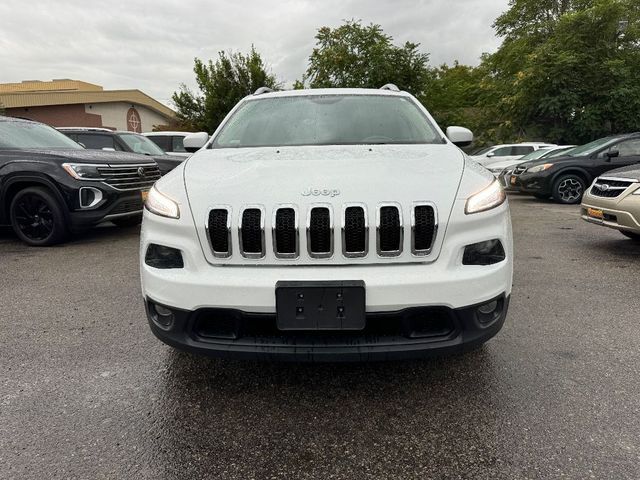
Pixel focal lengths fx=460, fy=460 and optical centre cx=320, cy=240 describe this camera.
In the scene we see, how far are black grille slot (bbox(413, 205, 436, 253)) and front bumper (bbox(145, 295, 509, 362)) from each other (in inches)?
10.9

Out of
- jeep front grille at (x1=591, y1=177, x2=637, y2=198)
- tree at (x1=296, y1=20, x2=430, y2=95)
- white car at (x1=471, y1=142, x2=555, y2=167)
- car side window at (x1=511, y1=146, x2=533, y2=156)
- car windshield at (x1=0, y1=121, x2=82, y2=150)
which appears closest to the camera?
jeep front grille at (x1=591, y1=177, x2=637, y2=198)

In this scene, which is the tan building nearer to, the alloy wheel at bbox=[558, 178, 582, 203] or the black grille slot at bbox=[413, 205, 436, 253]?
the alloy wheel at bbox=[558, 178, 582, 203]

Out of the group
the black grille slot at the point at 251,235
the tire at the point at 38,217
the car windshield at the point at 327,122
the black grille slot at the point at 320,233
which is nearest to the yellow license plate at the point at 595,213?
the car windshield at the point at 327,122

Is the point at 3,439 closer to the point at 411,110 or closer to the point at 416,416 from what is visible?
the point at 416,416

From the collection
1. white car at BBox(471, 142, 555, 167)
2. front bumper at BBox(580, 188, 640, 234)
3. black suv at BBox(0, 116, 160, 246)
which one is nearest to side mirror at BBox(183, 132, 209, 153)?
black suv at BBox(0, 116, 160, 246)

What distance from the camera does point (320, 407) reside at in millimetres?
2242

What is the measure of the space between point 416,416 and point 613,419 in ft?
2.91

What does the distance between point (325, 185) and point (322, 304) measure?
576 mm

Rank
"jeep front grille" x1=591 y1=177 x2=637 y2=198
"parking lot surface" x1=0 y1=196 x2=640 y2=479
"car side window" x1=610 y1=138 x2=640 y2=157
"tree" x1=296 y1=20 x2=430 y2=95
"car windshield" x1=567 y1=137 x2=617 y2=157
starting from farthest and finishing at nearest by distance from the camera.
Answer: "tree" x1=296 y1=20 x2=430 y2=95 < "car windshield" x1=567 y1=137 x2=617 y2=157 < "car side window" x1=610 y1=138 x2=640 y2=157 < "jeep front grille" x1=591 y1=177 x2=637 y2=198 < "parking lot surface" x1=0 y1=196 x2=640 y2=479

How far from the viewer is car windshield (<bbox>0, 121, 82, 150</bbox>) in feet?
20.0

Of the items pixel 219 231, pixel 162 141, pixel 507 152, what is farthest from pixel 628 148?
pixel 162 141

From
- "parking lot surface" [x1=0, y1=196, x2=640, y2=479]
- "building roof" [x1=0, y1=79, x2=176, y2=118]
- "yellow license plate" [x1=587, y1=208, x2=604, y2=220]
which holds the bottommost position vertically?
"parking lot surface" [x1=0, y1=196, x2=640, y2=479]

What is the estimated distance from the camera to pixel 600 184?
212 inches

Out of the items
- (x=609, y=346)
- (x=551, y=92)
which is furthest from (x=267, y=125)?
(x=551, y=92)
